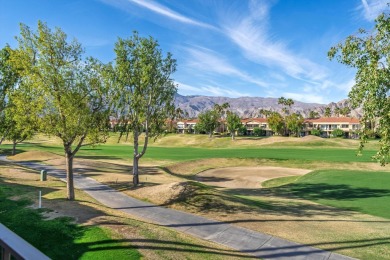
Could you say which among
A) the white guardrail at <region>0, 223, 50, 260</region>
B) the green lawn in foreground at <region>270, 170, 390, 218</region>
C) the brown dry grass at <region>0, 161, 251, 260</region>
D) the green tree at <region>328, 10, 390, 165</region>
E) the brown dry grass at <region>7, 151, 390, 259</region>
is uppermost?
the green tree at <region>328, 10, 390, 165</region>

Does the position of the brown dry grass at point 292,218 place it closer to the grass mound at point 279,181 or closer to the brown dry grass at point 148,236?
the brown dry grass at point 148,236

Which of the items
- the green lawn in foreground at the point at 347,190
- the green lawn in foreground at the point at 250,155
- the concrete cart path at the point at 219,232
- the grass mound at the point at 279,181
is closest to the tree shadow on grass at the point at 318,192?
the green lawn in foreground at the point at 347,190

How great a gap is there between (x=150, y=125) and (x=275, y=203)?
43.7 ft

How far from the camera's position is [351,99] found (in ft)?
34.9

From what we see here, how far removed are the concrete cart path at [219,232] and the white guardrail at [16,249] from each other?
40.9 feet

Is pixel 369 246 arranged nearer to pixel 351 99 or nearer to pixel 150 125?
pixel 351 99

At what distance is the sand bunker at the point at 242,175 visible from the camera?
4272cm

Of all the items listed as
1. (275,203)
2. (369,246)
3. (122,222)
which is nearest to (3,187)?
(122,222)

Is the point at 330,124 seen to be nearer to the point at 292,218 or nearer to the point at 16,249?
the point at 292,218

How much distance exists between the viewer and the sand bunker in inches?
1682

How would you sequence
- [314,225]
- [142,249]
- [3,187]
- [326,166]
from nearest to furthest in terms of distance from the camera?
[142,249]
[314,225]
[3,187]
[326,166]

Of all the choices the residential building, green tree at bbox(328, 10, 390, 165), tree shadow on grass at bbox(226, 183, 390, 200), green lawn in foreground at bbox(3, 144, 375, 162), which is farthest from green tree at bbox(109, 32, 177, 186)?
the residential building

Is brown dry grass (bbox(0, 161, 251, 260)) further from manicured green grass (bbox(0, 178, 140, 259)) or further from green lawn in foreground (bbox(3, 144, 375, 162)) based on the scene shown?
green lawn in foreground (bbox(3, 144, 375, 162))

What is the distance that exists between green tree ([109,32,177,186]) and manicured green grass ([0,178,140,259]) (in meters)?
13.1
